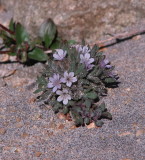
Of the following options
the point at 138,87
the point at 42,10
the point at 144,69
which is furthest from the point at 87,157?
the point at 42,10

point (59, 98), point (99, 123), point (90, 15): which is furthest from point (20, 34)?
point (99, 123)

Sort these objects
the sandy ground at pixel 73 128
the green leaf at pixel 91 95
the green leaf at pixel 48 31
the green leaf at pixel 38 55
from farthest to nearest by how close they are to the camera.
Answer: the green leaf at pixel 48 31, the green leaf at pixel 38 55, the green leaf at pixel 91 95, the sandy ground at pixel 73 128

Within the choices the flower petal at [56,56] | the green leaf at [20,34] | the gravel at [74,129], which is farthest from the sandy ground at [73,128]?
the green leaf at [20,34]

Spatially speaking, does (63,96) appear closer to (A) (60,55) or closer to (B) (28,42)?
(A) (60,55)

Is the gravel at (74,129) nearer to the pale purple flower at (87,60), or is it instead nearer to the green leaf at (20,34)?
the pale purple flower at (87,60)

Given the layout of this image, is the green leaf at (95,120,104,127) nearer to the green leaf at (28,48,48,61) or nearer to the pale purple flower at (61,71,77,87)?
the pale purple flower at (61,71,77,87)

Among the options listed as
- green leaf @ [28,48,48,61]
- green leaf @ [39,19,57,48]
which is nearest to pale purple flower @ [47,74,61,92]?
green leaf @ [28,48,48,61]
